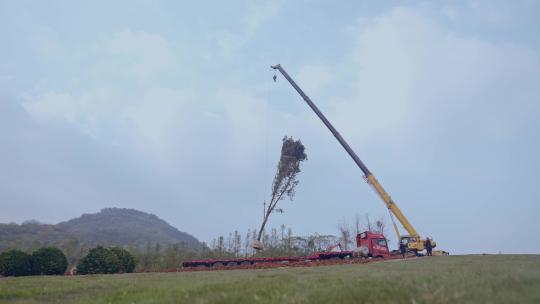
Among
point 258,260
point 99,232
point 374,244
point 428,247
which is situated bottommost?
point 258,260

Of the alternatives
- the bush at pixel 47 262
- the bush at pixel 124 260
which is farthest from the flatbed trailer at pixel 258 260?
the bush at pixel 47 262

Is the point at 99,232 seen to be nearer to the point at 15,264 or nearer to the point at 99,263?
the point at 99,263

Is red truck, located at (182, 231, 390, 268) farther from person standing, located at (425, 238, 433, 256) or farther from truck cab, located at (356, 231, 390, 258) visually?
person standing, located at (425, 238, 433, 256)

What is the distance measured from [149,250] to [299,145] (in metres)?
18.3

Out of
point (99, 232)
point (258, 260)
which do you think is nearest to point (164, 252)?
point (258, 260)

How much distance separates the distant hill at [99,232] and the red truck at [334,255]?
10.4 metres

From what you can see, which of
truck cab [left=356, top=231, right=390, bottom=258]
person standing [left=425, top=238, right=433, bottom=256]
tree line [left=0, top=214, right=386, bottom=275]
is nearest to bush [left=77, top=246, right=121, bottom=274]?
tree line [left=0, top=214, right=386, bottom=275]

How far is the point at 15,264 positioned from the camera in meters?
21.1

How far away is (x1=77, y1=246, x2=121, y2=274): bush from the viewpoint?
23.2m

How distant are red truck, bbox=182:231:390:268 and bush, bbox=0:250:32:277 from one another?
1081cm

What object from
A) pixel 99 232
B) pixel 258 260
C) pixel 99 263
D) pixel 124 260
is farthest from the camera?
pixel 99 232

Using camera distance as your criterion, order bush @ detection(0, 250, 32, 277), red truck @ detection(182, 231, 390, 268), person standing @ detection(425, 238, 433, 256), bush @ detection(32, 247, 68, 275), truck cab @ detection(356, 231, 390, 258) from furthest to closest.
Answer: truck cab @ detection(356, 231, 390, 258) → person standing @ detection(425, 238, 433, 256) → red truck @ detection(182, 231, 390, 268) → bush @ detection(32, 247, 68, 275) → bush @ detection(0, 250, 32, 277)

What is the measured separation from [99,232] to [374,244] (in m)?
91.7

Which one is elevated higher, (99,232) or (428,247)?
(99,232)
